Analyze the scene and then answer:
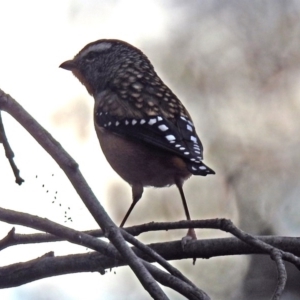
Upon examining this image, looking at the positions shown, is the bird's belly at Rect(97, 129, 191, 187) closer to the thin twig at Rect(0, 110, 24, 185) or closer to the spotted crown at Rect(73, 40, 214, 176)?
the spotted crown at Rect(73, 40, 214, 176)

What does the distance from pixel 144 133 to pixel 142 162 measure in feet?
0.62

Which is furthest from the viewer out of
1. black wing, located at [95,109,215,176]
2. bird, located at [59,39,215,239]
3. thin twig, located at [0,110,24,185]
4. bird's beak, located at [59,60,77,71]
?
bird's beak, located at [59,60,77,71]

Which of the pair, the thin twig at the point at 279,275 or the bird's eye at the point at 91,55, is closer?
the thin twig at the point at 279,275

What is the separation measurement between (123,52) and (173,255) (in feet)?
9.61

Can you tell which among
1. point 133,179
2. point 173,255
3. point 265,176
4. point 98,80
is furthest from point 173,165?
point 265,176

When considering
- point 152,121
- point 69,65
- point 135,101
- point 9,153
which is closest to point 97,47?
point 69,65

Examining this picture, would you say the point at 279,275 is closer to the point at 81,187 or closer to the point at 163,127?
the point at 81,187

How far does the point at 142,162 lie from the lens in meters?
4.54

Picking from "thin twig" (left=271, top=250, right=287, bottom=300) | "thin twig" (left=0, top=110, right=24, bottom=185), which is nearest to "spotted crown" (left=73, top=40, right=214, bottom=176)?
"thin twig" (left=0, top=110, right=24, bottom=185)

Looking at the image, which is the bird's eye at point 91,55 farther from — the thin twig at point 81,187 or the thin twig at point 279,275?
the thin twig at point 279,275

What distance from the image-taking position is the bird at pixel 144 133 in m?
4.40

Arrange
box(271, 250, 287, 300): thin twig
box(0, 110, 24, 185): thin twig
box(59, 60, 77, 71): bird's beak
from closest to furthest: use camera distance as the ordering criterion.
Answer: box(271, 250, 287, 300): thin twig < box(0, 110, 24, 185): thin twig < box(59, 60, 77, 71): bird's beak

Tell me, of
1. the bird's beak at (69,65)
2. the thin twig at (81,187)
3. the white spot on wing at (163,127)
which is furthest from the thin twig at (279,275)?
the bird's beak at (69,65)

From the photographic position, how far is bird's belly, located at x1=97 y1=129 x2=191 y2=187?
14.6 feet
